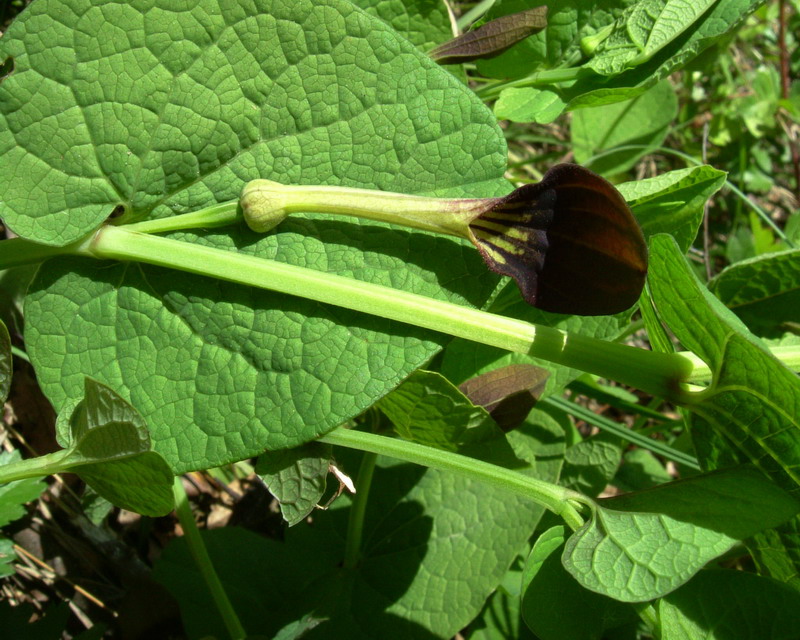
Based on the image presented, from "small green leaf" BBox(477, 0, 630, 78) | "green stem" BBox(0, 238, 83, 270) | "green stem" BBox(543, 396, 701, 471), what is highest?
"small green leaf" BBox(477, 0, 630, 78)

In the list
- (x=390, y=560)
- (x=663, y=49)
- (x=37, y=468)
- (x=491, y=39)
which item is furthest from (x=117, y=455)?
(x=663, y=49)

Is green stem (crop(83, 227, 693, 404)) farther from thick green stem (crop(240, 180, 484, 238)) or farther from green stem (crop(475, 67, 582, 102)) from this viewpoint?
green stem (crop(475, 67, 582, 102))

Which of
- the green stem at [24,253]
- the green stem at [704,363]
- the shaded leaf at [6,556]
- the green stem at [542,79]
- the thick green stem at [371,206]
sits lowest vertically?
the shaded leaf at [6,556]

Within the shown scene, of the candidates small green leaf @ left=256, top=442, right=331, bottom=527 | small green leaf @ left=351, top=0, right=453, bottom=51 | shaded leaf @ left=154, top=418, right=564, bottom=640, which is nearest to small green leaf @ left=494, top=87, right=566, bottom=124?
small green leaf @ left=351, top=0, right=453, bottom=51

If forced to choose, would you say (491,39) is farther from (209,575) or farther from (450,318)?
(209,575)

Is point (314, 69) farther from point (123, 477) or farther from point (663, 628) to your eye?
point (663, 628)

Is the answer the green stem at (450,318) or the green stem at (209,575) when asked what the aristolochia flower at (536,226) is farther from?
the green stem at (209,575)

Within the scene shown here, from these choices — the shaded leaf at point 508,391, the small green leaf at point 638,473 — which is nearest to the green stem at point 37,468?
the shaded leaf at point 508,391
